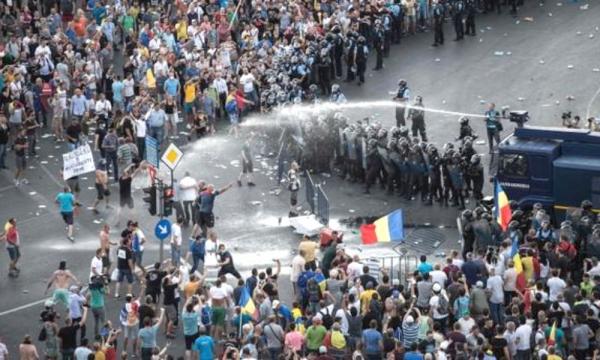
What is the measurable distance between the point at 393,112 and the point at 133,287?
1488cm

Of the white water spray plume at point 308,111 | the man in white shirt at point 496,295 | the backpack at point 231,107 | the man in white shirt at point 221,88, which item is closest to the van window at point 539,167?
the man in white shirt at point 496,295

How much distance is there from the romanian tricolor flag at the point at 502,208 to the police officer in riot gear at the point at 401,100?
10.5 meters

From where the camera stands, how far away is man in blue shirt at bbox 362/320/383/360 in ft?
114

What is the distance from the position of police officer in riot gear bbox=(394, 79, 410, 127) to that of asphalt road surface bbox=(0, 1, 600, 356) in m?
0.97

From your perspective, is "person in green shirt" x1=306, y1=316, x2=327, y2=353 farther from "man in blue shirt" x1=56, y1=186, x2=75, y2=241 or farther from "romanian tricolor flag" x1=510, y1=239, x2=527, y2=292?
"man in blue shirt" x1=56, y1=186, x2=75, y2=241

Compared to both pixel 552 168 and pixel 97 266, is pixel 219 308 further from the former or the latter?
pixel 552 168

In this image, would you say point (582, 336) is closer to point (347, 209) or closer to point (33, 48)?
point (347, 209)

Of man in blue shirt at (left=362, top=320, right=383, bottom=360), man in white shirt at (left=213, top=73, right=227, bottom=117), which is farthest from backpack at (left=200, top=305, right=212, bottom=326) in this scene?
man in white shirt at (left=213, top=73, right=227, bottom=117)

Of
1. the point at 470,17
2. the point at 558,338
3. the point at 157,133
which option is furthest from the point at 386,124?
the point at 558,338

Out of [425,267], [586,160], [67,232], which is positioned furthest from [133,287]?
[586,160]

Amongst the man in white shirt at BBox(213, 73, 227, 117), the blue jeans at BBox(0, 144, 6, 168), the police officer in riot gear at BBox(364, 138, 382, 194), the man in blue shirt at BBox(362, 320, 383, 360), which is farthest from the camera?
the man in white shirt at BBox(213, 73, 227, 117)

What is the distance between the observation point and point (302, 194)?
48125 millimetres

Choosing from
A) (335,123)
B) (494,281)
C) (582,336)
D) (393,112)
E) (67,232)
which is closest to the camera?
(582,336)

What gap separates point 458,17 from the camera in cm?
5947
